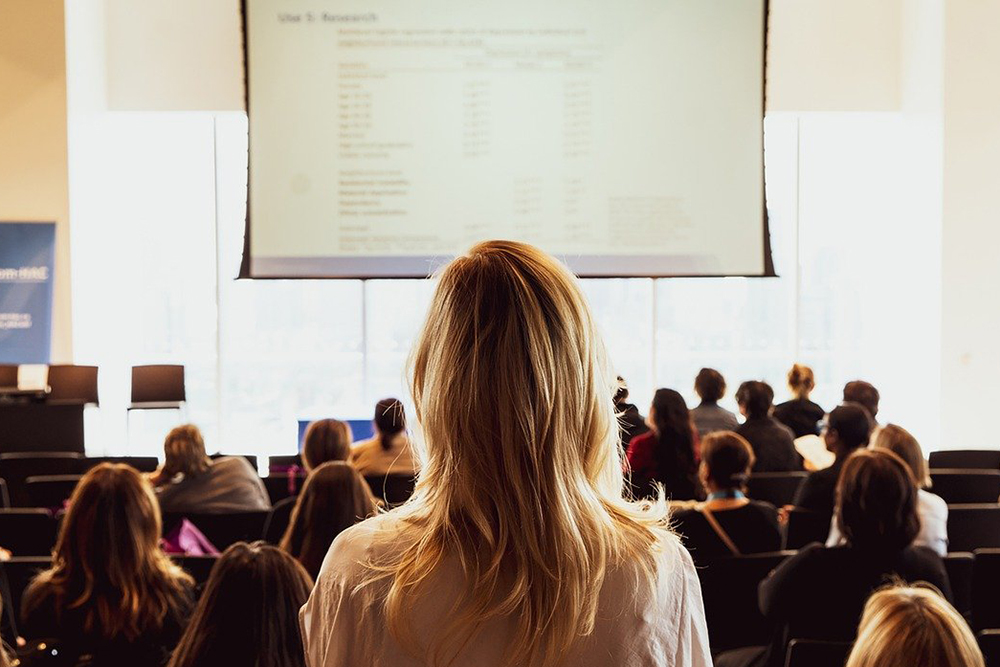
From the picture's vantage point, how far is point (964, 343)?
1001 cm

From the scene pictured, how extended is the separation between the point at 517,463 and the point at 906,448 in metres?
3.89

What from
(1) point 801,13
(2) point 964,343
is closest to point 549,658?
(2) point 964,343

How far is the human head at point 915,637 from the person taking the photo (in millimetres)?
1844

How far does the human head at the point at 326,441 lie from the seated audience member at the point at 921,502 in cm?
221

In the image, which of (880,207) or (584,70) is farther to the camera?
(880,207)

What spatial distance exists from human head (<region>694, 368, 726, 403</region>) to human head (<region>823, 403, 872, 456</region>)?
1938 millimetres

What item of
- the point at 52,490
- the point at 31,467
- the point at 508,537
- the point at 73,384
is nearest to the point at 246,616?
the point at 508,537

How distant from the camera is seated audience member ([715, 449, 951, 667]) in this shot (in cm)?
323

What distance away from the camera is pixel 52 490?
213 inches

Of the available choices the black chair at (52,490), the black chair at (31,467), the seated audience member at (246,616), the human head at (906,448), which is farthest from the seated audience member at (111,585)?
the black chair at (31,467)

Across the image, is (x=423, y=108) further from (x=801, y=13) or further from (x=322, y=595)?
(x=322, y=595)

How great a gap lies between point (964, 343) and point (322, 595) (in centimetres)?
988

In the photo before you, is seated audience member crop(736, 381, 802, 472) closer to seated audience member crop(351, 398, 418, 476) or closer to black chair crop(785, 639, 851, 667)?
seated audience member crop(351, 398, 418, 476)

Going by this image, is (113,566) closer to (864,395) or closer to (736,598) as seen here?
(736,598)
